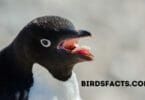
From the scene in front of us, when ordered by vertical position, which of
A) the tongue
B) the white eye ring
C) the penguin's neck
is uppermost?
the white eye ring

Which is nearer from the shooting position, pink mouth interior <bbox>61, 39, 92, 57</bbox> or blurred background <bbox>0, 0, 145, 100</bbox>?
pink mouth interior <bbox>61, 39, 92, 57</bbox>

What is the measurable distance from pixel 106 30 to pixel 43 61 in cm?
53

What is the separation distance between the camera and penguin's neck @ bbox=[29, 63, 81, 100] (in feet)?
6.82

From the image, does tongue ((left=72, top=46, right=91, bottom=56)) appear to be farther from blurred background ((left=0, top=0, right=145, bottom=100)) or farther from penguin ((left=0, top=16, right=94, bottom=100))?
blurred background ((left=0, top=0, right=145, bottom=100))

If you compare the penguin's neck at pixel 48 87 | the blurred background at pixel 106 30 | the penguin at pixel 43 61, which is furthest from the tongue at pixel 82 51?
the blurred background at pixel 106 30

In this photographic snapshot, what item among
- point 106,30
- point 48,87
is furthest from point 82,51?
point 106,30

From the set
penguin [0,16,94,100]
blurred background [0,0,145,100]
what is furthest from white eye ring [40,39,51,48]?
blurred background [0,0,145,100]

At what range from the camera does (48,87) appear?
6.90 feet

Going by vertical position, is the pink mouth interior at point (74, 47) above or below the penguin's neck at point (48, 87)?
above

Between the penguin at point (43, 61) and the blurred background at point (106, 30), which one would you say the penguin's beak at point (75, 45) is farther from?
the blurred background at point (106, 30)

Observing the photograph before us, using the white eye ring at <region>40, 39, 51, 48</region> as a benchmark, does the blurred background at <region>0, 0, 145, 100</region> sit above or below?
below

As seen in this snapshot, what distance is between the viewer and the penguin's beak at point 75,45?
2.04 meters

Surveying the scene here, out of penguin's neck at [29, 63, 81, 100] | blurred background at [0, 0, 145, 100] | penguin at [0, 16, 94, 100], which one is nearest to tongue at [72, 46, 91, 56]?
penguin at [0, 16, 94, 100]

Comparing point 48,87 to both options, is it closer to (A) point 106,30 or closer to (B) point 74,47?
(B) point 74,47
